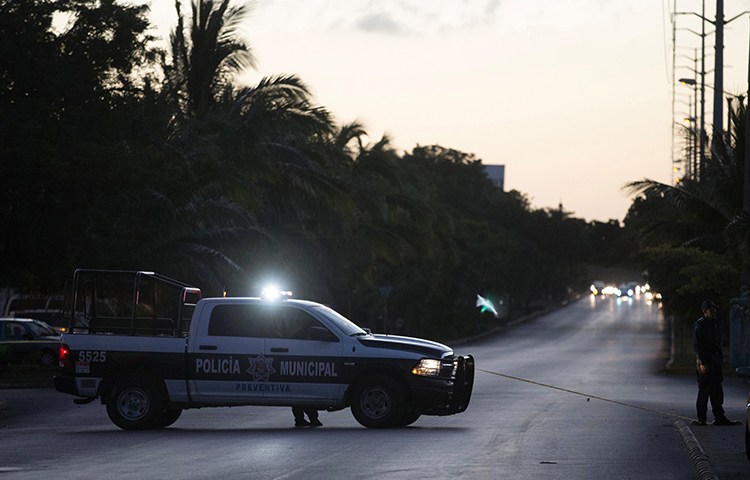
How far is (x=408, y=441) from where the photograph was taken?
17.7m

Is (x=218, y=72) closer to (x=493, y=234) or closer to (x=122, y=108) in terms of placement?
(x=122, y=108)

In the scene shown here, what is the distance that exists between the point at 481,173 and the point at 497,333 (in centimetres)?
3227

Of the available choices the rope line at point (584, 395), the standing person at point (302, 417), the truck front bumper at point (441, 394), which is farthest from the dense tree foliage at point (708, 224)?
the standing person at point (302, 417)

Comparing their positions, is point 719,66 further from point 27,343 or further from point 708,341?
point 708,341

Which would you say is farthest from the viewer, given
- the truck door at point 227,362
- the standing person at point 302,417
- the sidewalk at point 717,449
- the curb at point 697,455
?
the standing person at point 302,417

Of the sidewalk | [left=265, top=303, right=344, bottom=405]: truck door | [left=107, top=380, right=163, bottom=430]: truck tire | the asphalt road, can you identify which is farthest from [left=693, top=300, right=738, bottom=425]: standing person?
[left=107, top=380, right=163, bottom=430]: truck tire

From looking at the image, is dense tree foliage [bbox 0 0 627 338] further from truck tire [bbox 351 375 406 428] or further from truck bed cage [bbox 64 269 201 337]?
truck tire [bbox 351 375 406 428]

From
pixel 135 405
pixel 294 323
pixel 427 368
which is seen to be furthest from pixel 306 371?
pixel 135 405

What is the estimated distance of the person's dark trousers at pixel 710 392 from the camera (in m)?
19.8

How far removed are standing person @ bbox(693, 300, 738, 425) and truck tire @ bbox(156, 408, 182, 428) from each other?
754 cm

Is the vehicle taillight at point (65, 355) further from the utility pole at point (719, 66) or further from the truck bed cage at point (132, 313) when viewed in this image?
the utility pole at point (719, 66)

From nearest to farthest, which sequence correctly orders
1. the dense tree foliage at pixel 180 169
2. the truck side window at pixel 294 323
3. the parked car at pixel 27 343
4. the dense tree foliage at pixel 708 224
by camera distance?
the truck side window at pixel 294 323, the dense tree foliage at pixel 180 169, the dense tree foliage at pixel 708 224, the parked car at pixel 27 343

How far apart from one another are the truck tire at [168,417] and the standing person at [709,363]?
754 cm

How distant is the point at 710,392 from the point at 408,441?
495 centimetres
